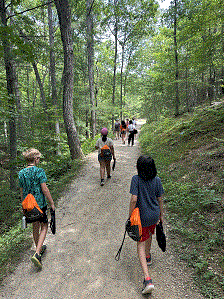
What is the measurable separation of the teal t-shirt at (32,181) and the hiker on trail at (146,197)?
157 cm

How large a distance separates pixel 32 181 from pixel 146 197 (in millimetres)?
1866

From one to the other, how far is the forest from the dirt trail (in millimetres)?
2619

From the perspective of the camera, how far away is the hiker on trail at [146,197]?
2451 millimetres

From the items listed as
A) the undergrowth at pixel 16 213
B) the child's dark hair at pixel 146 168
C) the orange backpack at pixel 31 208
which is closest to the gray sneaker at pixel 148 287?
the child's dark hair at pixel 146 168

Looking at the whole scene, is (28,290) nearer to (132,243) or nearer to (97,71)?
(132,243)

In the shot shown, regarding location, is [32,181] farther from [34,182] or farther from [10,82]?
[10,82]

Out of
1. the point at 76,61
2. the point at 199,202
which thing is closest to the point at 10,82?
the point at 199,202

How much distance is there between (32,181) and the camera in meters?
2.92

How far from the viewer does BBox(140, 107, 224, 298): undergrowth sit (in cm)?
281

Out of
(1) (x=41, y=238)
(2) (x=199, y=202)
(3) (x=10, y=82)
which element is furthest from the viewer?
(3) (x=10, y=82)

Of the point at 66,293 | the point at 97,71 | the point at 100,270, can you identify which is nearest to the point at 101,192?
the point at 100,270

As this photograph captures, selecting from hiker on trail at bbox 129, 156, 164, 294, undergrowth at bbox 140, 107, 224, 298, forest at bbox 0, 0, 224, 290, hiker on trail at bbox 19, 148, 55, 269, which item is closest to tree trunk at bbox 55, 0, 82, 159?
forest at bbox 0, 0, 224, 290

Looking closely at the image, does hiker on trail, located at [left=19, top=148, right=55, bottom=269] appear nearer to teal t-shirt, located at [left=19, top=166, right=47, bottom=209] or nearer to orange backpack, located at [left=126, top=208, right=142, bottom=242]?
teal t-shirt, located at [left=19, top=166, right=47, bottom=209]

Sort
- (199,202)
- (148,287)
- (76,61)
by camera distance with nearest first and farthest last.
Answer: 1. (148,287)
2. (199,202)
3. (76,61)
